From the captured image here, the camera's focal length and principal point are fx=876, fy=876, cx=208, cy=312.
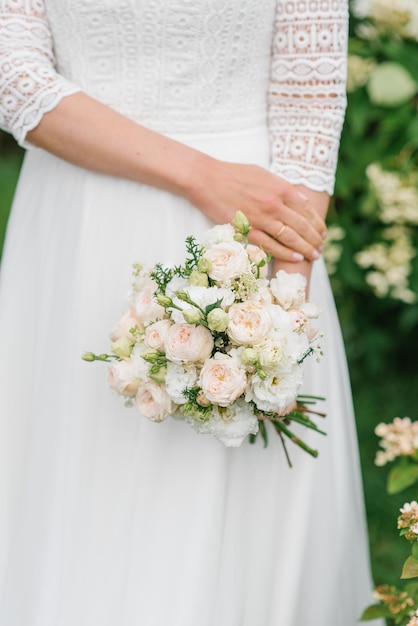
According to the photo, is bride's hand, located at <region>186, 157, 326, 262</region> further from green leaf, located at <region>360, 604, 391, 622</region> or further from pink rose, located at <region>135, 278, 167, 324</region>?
green leaf, located at <region>360, 604, 391, 622</region>

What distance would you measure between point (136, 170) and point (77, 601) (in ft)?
2.94

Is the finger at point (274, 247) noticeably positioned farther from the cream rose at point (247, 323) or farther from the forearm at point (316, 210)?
the cream rose at point (247, 323)

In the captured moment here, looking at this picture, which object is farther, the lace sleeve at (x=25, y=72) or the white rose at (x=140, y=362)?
the lace sleeve at (x=25, y=72)

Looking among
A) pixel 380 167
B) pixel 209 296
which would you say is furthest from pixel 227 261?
pixel 380 167

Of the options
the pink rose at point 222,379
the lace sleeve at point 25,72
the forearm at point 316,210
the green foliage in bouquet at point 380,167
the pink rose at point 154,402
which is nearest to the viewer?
the pink rose at point 222,379

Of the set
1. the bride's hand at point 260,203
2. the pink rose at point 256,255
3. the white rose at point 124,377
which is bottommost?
the white rose at point 124,377

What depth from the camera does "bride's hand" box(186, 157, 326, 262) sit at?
1765mm

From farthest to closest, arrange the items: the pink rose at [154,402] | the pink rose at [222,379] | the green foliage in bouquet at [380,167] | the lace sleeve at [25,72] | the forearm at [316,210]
Result: the green foliage in bouquet at [380,167], the forearm at [316,210], the lace sleeve at [25,72], the pink rose at [154,402], the pink rose at [222,379]

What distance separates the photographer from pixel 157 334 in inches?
60.2

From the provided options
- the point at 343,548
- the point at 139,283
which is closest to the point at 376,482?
the point at 343,548

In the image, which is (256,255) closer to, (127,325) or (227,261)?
(227,261)

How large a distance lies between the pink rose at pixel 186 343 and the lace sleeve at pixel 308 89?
0.54m

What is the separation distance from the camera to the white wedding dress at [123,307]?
1.78m

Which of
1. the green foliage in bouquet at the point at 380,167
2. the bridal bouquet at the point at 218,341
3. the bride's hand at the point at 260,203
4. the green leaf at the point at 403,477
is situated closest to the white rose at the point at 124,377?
the bridal bouquet at the point at 218,341
